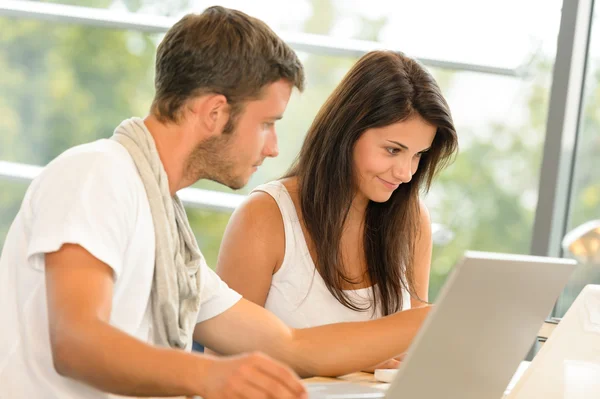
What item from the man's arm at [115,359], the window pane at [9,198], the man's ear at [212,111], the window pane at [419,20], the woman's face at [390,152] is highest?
the window pane at [419,20]

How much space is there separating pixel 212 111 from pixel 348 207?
0.82m

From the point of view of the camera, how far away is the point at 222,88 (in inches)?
57.4

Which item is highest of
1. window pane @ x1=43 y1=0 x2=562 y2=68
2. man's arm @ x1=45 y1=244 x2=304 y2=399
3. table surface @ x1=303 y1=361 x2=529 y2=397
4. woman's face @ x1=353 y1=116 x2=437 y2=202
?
window pane @ x1=43 y1=0 x2=562 y2=68

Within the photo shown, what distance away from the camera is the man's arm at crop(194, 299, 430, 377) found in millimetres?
1729

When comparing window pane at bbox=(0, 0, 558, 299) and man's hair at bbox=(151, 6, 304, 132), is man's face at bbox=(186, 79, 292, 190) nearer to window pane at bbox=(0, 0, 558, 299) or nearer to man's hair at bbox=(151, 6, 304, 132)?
man's hair at bbox=(151, 6, 304, 132)

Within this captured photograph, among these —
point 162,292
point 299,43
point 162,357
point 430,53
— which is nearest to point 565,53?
point 430,53

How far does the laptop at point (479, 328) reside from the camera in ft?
3.60

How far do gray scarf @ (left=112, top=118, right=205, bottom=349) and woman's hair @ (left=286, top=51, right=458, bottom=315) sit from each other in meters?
0.64

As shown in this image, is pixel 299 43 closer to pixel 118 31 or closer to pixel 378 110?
pixel 118 31

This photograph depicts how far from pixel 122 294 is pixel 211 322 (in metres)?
0.34

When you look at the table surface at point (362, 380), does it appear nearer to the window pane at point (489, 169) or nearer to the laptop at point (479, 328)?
the laptop at point (479, 328)

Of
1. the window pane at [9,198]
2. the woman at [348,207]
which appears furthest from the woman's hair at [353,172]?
the window pane at [9,198]

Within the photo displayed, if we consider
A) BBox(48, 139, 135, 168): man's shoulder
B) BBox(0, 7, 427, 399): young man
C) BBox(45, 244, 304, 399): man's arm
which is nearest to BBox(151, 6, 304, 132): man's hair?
BBox(0, 7, 427, 399): young man

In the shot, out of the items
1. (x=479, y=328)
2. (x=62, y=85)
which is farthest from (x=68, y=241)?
(x=62, y=85)
